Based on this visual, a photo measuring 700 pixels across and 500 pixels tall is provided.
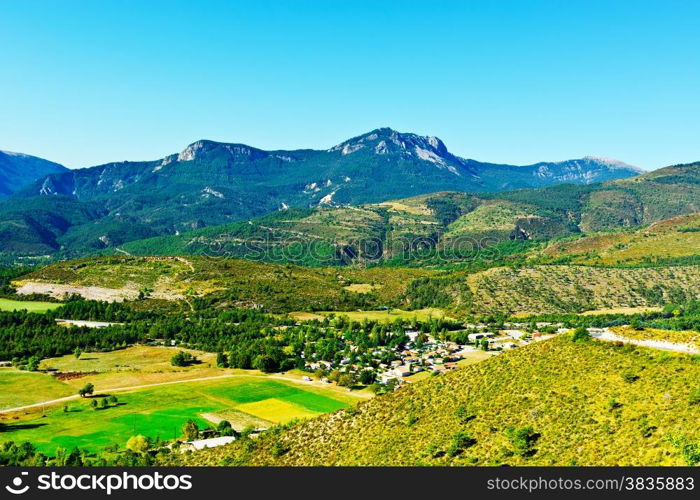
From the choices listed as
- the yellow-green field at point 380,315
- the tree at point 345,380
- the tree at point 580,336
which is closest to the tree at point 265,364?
the tree at point 345,380

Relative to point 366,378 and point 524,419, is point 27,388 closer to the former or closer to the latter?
point 366,378

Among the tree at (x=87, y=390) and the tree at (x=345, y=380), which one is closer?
the tree at (x=87, y=390)

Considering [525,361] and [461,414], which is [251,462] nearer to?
[461,414]

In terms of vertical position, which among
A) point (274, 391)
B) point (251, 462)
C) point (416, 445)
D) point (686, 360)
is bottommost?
point (274, 391)

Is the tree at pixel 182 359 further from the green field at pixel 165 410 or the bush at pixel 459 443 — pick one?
the bush at pixel 459 443

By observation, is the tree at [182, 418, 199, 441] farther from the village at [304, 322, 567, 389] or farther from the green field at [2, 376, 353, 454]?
the village at [304, 322, 567, 389]
